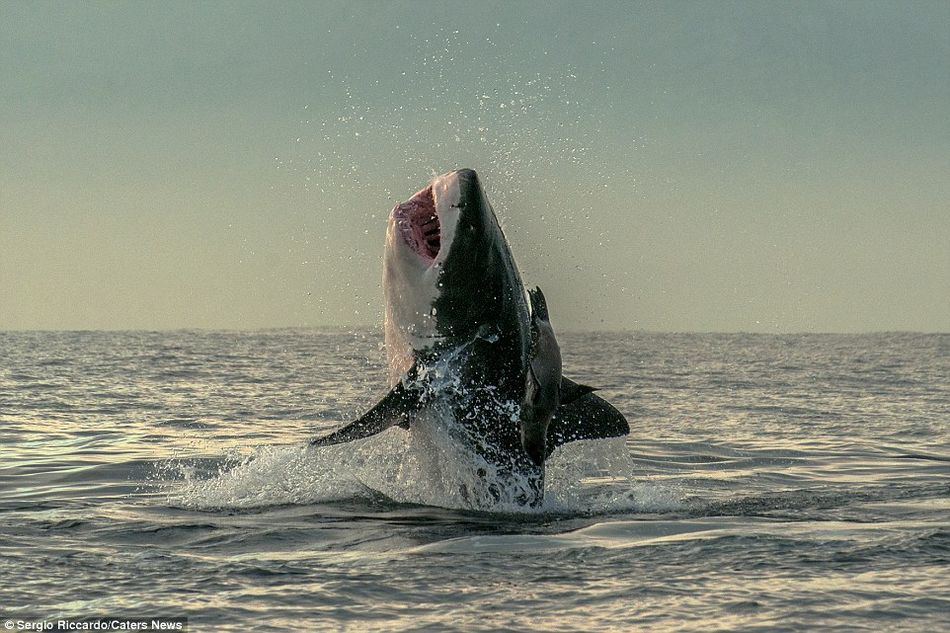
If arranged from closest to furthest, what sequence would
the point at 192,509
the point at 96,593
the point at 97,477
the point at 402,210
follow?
the point at 96,593
the point at 402,210
the point at 192,509
the point at 97,477

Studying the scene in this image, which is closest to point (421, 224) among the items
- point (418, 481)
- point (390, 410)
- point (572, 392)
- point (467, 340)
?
point (467, 340)

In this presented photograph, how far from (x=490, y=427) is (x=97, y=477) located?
644 cm

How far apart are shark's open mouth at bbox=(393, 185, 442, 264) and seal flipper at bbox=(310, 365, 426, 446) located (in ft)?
3.81

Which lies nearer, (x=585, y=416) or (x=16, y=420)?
(x=585, y=416)

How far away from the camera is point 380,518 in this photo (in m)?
11.0

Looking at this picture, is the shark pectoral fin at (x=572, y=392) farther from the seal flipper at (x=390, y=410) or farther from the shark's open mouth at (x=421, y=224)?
the shark's open mouth at (x=421, y=224)

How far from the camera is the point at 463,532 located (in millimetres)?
10180

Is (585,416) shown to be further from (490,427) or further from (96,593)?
(96,593)

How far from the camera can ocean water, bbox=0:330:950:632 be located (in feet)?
24.3

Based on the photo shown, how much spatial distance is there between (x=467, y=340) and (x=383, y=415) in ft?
3.49

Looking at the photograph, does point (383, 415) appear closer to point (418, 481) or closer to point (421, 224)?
point (418, 481)

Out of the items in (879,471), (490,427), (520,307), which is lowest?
(879,471)

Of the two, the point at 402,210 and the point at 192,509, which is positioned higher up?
the point at 402,210

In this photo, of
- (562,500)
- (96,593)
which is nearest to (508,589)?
(96,593)
